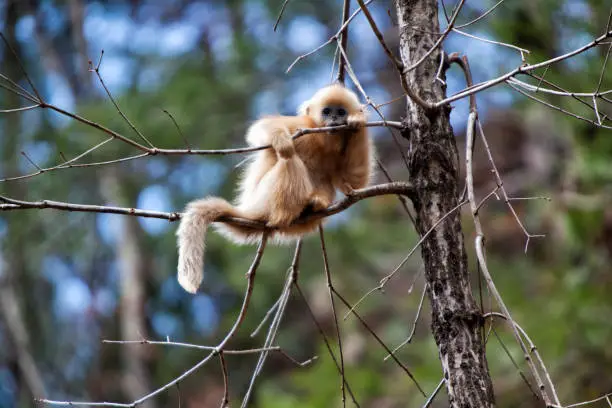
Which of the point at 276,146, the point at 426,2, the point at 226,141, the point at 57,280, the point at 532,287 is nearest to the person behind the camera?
the point at 426,2

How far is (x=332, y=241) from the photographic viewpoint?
9.31 metres

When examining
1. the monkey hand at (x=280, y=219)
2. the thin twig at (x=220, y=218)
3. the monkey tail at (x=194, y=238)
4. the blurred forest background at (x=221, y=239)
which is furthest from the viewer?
the blurred forest background at (x=221, y=239)

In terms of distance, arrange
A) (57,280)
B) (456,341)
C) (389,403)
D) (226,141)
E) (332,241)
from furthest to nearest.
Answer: (57,280), (226,141), (332,241), (389,403), (456,341)

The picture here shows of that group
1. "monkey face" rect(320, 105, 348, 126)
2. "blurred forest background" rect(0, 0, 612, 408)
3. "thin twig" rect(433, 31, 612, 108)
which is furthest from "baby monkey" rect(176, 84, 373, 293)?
"blurred forest background" rect(0, 0, 612, 408)

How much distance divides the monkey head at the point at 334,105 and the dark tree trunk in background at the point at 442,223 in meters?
1.13

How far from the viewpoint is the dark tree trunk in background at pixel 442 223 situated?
294 centimetres

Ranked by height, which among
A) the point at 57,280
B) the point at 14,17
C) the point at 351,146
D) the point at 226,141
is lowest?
the point at 351,146

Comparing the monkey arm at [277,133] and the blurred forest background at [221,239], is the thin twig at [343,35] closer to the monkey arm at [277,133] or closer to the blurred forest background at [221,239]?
the monkey arm at [277,133]

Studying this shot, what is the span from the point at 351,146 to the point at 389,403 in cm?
419

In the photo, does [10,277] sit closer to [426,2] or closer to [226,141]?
[226,141]

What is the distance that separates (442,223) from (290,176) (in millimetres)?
1169

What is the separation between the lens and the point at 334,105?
14.9ft

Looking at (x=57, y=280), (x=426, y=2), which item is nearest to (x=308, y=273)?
(x=57, y=280)

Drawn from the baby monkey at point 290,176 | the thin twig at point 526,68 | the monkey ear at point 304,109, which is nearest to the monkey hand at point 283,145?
the baby monkey at point 290,176
